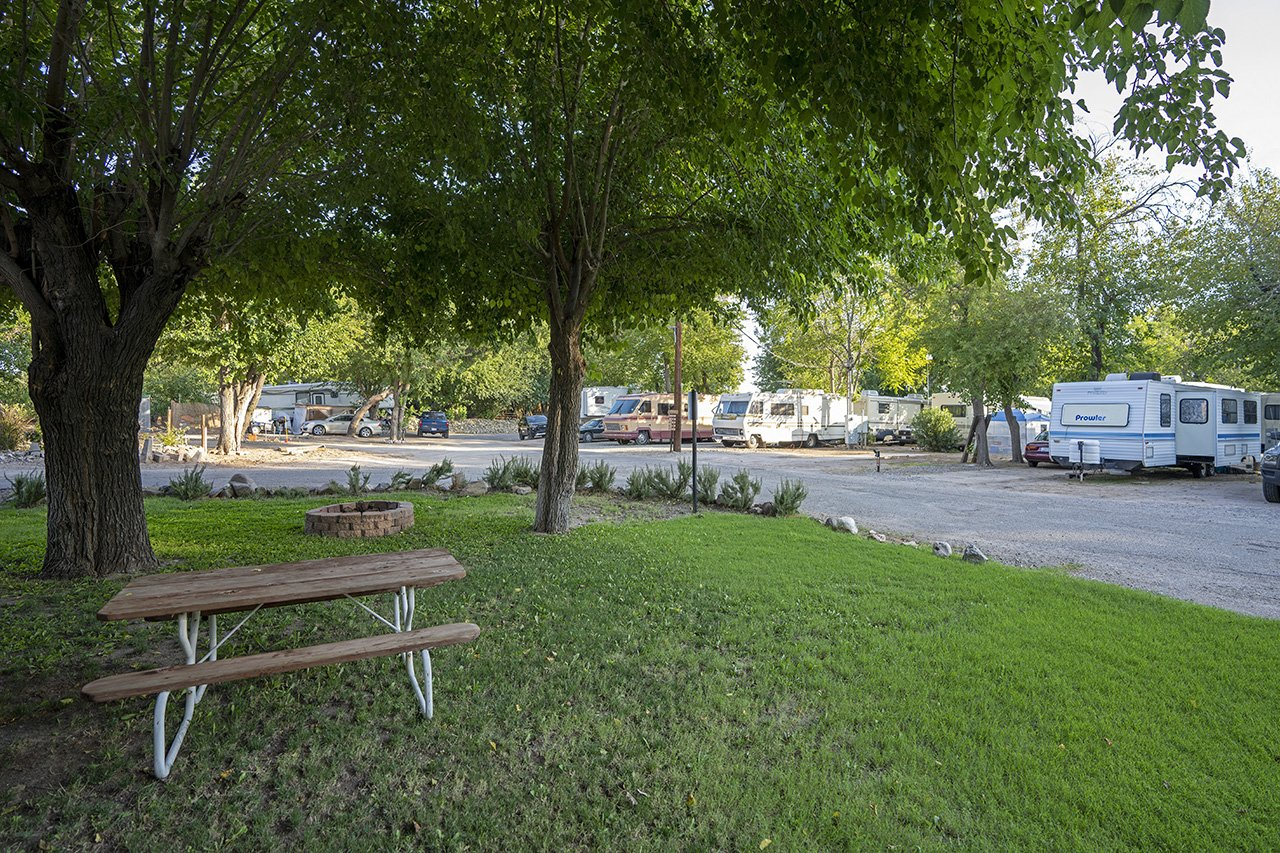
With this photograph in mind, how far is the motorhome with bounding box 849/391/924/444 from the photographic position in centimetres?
3516

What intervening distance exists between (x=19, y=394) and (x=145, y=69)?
22.6 m

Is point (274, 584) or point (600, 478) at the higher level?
point (274, 584)

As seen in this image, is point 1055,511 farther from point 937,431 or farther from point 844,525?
point 937,431

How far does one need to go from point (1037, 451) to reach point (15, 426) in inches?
1226

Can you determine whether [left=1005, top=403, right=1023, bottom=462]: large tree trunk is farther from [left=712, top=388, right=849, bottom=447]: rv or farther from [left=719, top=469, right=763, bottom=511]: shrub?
[left=719, top=469, right=763, bottom=511]: shrub

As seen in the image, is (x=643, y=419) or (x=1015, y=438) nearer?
(x=1015, y=438)

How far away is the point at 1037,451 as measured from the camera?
2177 cm

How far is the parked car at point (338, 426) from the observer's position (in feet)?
130

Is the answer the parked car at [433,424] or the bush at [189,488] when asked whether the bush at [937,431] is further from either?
the bush at [189,488]

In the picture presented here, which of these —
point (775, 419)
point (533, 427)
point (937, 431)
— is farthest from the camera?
point (533, 427)

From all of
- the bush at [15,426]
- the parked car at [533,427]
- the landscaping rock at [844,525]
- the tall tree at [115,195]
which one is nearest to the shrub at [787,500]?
the landscaping rock at [844,525]

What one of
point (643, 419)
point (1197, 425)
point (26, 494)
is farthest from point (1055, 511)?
point (643, 419)

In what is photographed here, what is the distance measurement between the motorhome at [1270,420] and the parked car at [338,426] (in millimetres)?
37367

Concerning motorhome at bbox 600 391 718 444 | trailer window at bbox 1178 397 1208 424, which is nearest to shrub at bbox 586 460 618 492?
trailer window at bbox 1178 397 1208 424
